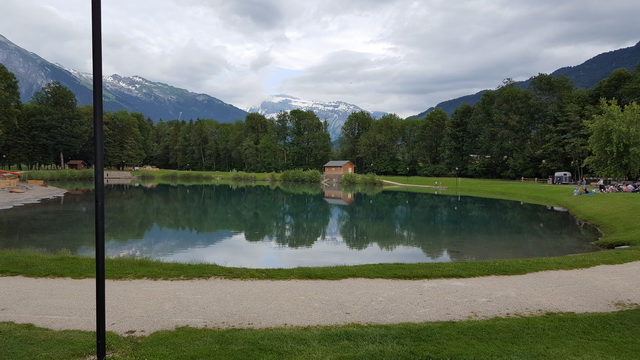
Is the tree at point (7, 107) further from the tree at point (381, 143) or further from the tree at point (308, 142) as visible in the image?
the tree at point (381, 143)

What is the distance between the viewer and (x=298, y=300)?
8.16 meters

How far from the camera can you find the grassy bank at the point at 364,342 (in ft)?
17.0

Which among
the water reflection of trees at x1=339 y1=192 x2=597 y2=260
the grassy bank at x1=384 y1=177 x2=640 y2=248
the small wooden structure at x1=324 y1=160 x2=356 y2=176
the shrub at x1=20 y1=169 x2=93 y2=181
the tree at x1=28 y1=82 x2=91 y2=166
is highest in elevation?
the tree at x1=28 y1=82 x2=91 y2=166

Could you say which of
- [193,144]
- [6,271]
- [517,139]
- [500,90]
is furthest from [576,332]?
[193,144]

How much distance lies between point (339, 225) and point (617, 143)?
85.5 feet

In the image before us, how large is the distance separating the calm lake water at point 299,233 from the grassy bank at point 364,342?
8.26 m

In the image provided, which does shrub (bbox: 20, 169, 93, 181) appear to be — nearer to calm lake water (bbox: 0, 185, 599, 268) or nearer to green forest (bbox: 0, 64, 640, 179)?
green forest (bbox: 0, 64, 640, 179)

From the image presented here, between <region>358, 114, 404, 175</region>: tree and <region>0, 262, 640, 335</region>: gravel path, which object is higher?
<region>358, 114, 404, 175</region>: tree

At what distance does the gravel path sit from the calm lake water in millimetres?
5298

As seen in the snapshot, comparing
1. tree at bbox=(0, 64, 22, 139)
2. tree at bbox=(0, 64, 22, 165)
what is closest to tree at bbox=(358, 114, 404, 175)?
tree at bbox=(0, 64, 22, 139)

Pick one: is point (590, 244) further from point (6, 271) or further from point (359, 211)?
point (6, 271)

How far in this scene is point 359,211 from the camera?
106 ft

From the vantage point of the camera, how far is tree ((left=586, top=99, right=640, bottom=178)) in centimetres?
3241

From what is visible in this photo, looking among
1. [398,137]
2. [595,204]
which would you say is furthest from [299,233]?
[398,137]
